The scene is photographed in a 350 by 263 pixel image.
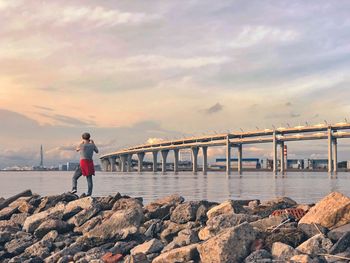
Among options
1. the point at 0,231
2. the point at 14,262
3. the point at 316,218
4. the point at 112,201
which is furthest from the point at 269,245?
the point at 0,231

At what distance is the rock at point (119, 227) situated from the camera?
9898 millimetres

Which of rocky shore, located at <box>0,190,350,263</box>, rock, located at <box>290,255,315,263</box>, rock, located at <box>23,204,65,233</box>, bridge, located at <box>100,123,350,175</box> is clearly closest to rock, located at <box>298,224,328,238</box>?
rocky shore, located at <box>0,190,350,263</box>

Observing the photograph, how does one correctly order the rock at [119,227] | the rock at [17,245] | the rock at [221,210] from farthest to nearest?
1. the rock at [221,210]
2. the rock at [17,245]
3. the rock at [119,227]

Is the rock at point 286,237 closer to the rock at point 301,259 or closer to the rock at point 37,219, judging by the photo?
the rock at point 301,259

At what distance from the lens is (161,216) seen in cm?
1176

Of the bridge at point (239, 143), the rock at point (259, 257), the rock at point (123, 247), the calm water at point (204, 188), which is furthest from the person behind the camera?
the bridge at point (239, 143)

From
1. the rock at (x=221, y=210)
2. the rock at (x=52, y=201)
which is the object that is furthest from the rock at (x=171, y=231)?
the rock at (x=52, y=201)

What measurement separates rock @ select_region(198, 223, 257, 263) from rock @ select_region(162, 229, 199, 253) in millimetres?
1014

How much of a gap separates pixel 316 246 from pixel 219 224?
205 cm

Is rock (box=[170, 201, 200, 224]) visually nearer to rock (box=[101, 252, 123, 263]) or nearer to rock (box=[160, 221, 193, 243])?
rock (box=[160, 221, 193, 243])

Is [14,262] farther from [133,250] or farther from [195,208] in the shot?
[195,208]

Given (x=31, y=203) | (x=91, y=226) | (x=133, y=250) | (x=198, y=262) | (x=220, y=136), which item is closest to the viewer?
(x=198, y=262)

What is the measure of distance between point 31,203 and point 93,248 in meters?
6.17

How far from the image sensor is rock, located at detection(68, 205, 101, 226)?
38.1 ft
